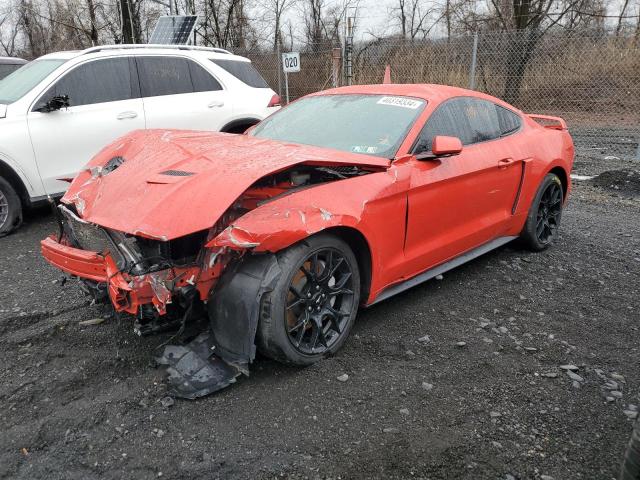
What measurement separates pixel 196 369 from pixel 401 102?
2.36 metres

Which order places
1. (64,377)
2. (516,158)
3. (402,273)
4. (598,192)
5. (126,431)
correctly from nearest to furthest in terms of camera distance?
(126,431) → (64,377) → (402,273) → (516,158) → (598,192)

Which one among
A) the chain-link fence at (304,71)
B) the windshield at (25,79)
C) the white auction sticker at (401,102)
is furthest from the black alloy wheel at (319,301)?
the chain-link fence at (304,71)

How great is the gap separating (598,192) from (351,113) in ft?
17.4

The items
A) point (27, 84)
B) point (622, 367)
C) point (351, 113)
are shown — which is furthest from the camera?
point (27, 84)

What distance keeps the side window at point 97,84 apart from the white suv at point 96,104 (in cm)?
1

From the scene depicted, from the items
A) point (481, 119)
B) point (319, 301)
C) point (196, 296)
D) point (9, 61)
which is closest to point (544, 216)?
point (481, 119)

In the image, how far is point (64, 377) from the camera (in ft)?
9.60

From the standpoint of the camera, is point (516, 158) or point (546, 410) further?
point (516, 158)

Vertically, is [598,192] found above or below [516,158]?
below

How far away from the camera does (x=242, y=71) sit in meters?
7.28

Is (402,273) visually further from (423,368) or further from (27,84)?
(27,84)

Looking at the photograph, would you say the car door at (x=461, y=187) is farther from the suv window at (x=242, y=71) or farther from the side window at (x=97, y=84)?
the side window at (x=97, y=84)

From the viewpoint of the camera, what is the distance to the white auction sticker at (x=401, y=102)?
3.84 meters

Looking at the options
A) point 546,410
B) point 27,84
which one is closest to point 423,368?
point 546,410
